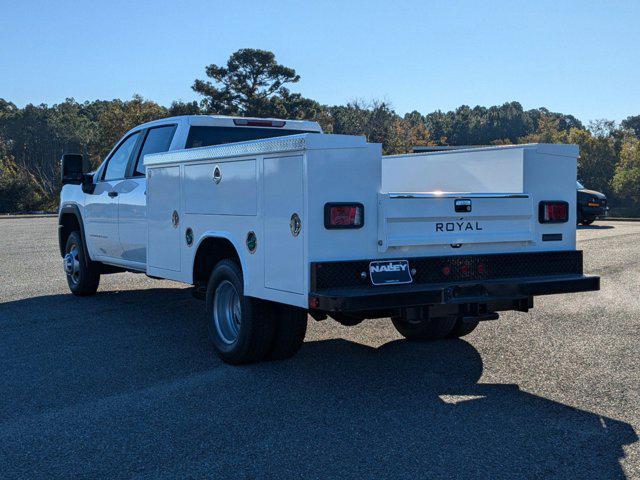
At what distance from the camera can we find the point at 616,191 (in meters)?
54.2

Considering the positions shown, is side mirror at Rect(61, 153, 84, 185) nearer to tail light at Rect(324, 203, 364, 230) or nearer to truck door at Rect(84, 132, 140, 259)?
truck door at Rect(84, 132, 140, 259)

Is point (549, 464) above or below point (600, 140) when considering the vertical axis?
below

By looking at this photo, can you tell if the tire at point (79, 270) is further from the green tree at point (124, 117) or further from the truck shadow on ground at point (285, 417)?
the green tree at point (124, 117)

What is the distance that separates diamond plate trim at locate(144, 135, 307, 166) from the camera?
5492 mm

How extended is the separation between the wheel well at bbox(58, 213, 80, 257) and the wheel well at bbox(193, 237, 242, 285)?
4.42 meters

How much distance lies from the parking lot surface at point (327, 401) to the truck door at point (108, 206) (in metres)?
0.97

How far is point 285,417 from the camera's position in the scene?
5207 millimetres

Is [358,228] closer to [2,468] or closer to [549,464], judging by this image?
[549,464]

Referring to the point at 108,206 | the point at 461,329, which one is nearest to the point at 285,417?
the point at 461,329

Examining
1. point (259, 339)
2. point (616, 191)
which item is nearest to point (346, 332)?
point (259, 339)

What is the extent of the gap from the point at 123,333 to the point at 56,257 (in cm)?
928

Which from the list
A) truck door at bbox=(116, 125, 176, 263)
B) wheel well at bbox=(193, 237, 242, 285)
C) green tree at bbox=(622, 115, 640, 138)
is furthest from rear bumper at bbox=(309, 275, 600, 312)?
green tree at bbox=(622, 115, 640, 138)

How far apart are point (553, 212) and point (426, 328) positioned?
1.73 metres

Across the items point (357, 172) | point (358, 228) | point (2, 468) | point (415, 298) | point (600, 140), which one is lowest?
point (2, 468)
